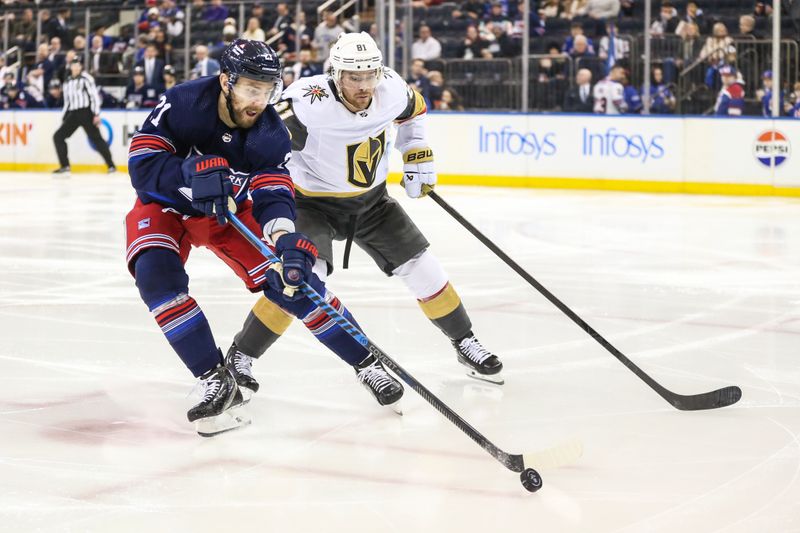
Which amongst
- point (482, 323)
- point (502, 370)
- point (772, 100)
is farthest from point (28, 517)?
point (772, 100)

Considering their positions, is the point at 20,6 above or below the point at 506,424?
above

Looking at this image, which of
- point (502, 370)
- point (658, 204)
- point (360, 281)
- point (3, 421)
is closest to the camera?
point (3, 421)

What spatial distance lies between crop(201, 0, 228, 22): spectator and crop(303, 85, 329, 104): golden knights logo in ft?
33.2

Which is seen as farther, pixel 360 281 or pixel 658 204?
pixel 658 204

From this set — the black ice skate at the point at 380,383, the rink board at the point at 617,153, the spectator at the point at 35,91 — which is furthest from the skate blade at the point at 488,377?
the spectator at the point at 35,91

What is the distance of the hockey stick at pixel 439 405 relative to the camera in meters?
2.89

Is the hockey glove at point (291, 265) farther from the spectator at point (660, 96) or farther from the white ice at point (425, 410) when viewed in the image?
the spectator at point (660, 96)

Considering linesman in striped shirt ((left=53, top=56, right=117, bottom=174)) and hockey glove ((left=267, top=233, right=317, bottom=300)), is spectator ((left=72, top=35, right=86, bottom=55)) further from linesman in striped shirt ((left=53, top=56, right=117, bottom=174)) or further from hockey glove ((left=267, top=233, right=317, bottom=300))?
hockey glove ((left=267, top=233, right=317, bottom=300))

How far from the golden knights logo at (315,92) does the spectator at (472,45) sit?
846 cm

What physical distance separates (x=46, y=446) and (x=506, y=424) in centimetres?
127

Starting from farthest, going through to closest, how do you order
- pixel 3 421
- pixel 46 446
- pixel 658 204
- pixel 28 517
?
pixel 658 204 → pixel 3 421 → pixel 46 446 → pixel 28 517

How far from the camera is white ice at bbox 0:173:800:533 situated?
270cm

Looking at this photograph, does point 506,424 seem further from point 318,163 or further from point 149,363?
point 149,363

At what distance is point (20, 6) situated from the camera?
15531 millimetres
